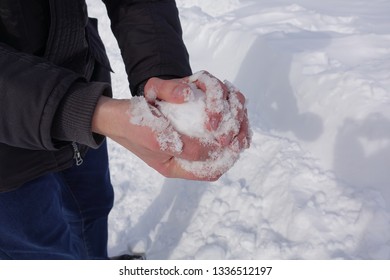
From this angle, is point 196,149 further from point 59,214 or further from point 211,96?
point 59,214

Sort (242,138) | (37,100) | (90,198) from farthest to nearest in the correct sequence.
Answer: (90,198)
(242,138)
(37,100)

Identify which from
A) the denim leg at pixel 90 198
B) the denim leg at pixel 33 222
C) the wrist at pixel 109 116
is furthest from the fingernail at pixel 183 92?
the denim leg at pixel 90 198

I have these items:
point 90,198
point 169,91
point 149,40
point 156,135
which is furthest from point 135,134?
point 90,198

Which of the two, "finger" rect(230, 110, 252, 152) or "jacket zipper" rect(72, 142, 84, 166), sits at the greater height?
"finger" rect(230, 110, 252, 152)

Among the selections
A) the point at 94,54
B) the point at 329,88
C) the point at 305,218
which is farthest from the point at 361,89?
the point at 94,54

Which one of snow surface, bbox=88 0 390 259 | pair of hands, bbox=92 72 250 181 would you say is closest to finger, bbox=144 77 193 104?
pair of hands, bbox=92 72 250 181

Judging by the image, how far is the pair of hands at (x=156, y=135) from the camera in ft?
2.88

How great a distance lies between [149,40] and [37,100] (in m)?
0.57

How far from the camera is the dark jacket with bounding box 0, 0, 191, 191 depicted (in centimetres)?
83

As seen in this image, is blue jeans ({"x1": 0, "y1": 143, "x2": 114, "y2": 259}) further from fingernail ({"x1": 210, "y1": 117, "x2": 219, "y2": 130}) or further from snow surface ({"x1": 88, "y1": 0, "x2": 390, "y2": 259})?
fingernail ({"x1": 210, "y1": 117, "x2": 219, "y2": 130})

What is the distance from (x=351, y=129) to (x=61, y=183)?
1.71 meters

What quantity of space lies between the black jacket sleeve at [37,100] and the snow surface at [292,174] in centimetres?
145

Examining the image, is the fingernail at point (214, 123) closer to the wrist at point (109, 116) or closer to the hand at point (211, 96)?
the hand at point (211, 96)

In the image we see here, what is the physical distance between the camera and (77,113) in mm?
848
